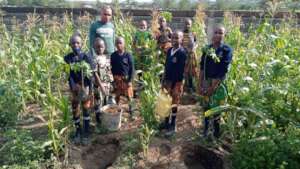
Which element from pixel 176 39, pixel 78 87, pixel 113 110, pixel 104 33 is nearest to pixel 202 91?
pixel 176 39

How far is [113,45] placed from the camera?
643 centimetres

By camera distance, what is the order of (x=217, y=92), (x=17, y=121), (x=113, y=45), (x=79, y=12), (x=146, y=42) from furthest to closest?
(x=79, y=12) → (x=146, y=42) → (x=113, y=45) → (x=17, y=121) → (x=217, y=92)

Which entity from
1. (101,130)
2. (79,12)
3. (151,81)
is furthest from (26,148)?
(79,12)

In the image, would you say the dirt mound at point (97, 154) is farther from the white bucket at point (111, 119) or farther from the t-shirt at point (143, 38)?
the t-shirt at point (143, 38)

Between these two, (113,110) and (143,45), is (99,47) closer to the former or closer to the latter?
(113,110)

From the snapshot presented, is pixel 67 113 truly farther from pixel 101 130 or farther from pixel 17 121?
pixel 17 121

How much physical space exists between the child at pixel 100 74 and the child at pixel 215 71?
1408 millimetres

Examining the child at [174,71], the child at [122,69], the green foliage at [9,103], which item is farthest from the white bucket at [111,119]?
the green foliage at [9,103]

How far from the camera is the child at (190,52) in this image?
261 inches

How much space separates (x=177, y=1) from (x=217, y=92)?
1124cm

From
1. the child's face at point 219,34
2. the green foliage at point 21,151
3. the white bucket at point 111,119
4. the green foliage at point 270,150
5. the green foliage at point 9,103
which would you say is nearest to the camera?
the green foliage at point 270,150

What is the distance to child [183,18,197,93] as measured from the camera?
21.7 ft

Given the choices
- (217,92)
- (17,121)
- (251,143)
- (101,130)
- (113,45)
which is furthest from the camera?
(113,45)

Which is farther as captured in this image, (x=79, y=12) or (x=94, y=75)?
(x=79, y=12)
